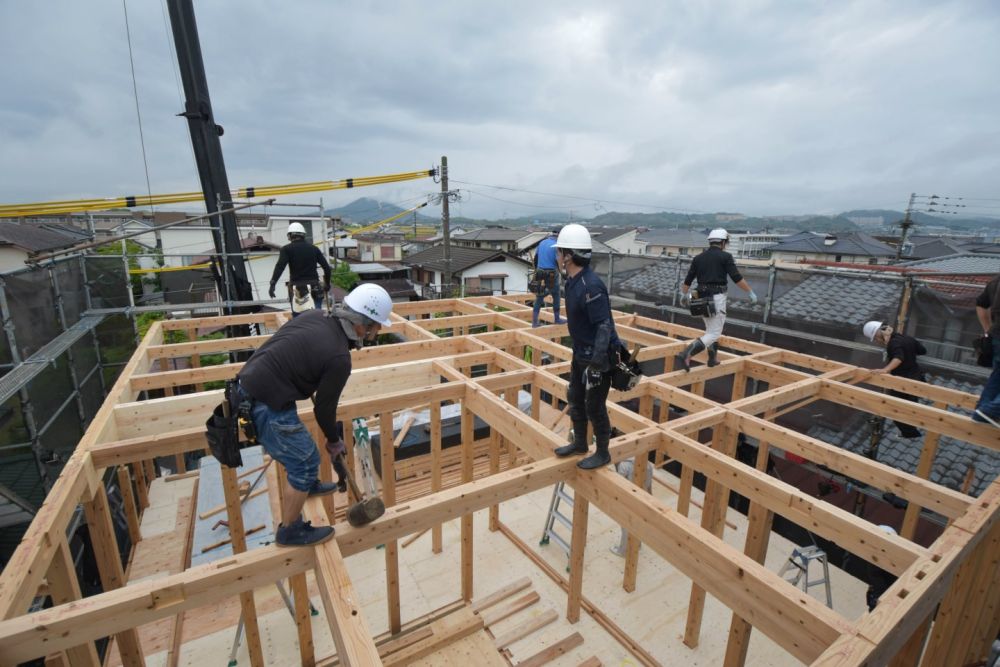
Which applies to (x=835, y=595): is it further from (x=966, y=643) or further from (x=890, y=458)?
(x=890, y=458)

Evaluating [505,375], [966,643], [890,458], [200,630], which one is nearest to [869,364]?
[890,458]

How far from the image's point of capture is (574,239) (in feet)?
10.8

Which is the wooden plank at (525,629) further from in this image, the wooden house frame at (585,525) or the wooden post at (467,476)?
the wooden post at (467,476)

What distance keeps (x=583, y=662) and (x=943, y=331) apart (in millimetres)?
6947

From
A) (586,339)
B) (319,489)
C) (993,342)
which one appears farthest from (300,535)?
(993,342)

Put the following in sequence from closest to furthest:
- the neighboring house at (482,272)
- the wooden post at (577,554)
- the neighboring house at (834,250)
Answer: the wooden post at (577,554) < the neighboring house at (482,272) < the neighboring house at (834,250)

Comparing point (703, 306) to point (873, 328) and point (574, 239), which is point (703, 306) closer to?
point (873, 328)

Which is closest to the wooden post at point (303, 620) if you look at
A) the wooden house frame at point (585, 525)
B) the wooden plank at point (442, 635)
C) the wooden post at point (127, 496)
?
the wooden house frame at point (585, 525)

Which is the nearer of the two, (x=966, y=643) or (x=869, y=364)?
(x=966, y=643)

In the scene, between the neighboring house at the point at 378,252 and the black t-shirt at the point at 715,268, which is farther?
the neighboring house at the point at 378,252

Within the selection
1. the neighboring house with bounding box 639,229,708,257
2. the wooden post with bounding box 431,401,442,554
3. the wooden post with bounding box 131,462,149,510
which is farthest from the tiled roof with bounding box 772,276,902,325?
the neighboring house with bounding box 639,229,708,257

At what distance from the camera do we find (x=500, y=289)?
29359 mm

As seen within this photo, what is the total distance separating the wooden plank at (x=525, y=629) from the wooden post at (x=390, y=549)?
98 centimetres

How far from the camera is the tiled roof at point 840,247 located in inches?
1200
